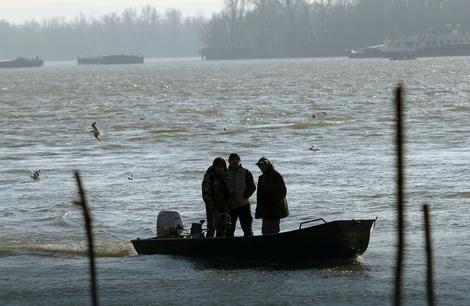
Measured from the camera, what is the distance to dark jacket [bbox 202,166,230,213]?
1620 centimetres

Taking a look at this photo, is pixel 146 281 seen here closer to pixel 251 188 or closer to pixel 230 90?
pixel 251 188

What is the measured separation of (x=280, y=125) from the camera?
48.6 m

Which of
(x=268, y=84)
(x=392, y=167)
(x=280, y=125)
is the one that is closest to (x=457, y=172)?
(x=392, y=167)

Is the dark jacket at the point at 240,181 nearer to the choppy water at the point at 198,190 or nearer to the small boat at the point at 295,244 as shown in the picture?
the small boat at the point at 295,244

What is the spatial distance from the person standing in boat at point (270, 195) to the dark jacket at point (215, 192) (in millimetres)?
420

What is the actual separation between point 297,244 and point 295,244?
31 mm

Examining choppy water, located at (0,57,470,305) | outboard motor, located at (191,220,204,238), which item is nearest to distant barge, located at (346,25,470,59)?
choppy water, located at (0,57,470,305)

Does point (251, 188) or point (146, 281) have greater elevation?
point (251, 188)

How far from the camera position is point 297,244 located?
17.0 metres

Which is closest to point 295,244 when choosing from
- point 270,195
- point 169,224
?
point 270,195

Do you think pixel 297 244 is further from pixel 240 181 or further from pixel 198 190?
pixel 198 190

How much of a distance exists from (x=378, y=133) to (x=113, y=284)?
88.6 ft

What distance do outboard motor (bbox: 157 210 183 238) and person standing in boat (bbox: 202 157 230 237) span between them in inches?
39.1

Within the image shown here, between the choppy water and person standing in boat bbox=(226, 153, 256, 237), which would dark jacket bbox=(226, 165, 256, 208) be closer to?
person standing in boat bbox=(226, 153, 256, 237)
